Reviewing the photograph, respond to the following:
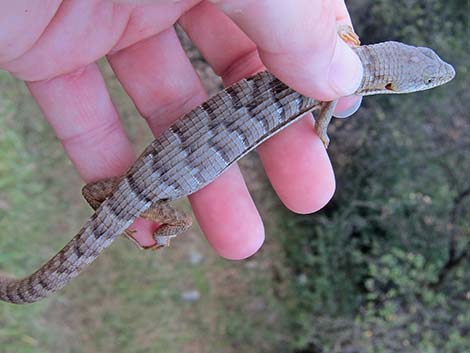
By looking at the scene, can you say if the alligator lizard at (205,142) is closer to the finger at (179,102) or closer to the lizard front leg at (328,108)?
the lizard front leg at (328,108)

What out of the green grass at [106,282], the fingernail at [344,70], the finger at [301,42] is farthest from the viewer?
the green grass at [106,282]

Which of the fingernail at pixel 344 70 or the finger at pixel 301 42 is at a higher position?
the finger at pixel 301 42

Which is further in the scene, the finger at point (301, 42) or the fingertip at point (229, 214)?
the fingertip at point (229, 214)

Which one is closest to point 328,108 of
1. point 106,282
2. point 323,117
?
point 323,117

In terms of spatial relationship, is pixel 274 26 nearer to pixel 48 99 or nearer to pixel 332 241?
pixel 48 99

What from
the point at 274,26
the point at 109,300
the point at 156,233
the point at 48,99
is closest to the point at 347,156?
the point at 109,300

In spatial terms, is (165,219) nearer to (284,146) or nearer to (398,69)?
(284,146)

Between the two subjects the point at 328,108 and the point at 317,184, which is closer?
the point at 328,108

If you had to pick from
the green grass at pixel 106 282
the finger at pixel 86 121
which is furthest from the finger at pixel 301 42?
the green grass at pixel 106 282
